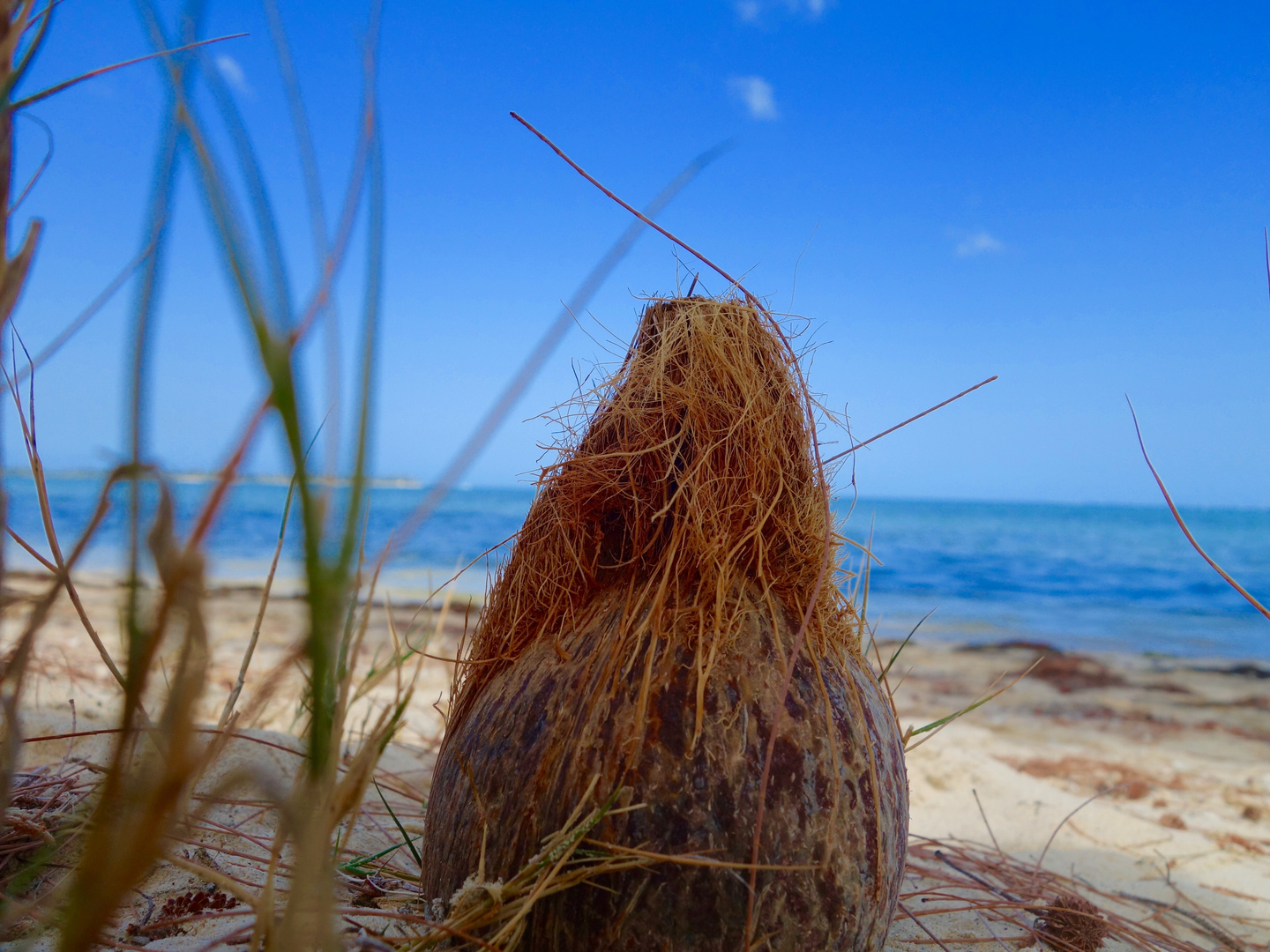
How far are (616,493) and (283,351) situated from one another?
1.23 metres

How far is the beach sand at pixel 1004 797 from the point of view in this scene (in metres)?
2.23

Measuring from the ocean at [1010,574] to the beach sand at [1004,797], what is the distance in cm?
85

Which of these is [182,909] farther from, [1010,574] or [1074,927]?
[1010,574]

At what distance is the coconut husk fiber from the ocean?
1.27 feet

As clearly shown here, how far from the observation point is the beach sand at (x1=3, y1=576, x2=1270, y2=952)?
223 centimetres

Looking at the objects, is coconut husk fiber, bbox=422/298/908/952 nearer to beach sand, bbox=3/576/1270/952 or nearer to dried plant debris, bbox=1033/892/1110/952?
beach sand, bbox=3/576/1270/952

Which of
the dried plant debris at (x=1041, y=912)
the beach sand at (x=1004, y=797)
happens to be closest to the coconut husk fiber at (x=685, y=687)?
the beach sand at (x=1004, y=797)

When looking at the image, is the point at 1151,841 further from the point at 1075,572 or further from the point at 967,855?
the point at 1075,572

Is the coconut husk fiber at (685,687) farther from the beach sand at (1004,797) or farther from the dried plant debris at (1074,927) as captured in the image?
the dried plant debris at (1074,927)

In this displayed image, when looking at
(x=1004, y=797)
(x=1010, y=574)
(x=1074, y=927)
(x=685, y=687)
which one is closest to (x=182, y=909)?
(x=685, y=687)

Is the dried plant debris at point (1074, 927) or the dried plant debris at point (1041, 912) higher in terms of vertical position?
the dried plant debris at point (1074, 927)

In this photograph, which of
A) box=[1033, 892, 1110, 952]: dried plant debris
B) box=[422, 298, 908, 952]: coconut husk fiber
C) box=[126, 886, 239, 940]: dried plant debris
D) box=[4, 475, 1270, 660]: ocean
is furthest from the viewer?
box=[4, 475, 1270, 660]: ocean

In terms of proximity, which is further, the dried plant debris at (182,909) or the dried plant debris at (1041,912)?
the dried plant debris at (1041,912)

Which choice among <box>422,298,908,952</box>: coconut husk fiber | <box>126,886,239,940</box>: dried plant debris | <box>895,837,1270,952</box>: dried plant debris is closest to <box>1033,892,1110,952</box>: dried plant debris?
<box>895,837,1270,952</box>: dried plant debris
